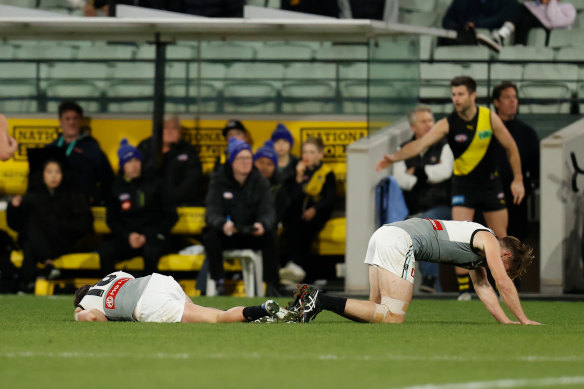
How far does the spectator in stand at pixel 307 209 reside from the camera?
1562 centimetres

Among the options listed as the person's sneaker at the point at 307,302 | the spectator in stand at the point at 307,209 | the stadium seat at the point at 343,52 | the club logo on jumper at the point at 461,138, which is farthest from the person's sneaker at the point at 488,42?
the person's sneaker at the point at 307,302

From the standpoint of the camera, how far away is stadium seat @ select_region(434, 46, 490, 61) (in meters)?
18.7

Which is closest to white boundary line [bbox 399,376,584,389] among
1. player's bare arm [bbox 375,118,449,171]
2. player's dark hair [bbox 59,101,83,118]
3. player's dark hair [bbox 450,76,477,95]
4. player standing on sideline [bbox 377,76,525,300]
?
player's bare arm [bbox 375,118,449,171]

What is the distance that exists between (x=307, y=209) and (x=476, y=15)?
16.4 ft

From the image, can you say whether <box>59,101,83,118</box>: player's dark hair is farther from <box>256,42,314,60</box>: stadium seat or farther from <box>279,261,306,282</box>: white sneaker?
<box>279,261,306,282</box>: white sneaker

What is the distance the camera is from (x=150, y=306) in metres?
9.48

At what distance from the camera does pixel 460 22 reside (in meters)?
18.8

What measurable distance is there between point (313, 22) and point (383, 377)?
1013cm

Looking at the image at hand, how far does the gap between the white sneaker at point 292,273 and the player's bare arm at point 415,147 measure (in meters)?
2.53

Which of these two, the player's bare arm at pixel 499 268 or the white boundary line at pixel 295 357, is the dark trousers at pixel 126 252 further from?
the white boundary line at pixel 295 357

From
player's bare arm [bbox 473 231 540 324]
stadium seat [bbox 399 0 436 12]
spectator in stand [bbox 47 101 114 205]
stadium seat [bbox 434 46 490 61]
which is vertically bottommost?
player's bare arm [bbox 473 231 540 324]

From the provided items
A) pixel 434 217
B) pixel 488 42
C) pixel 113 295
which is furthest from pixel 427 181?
pixel 113 295

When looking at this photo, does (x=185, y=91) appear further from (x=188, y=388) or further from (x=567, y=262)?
(x=188, y=388)

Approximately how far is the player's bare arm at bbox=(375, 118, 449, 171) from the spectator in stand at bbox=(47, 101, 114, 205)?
4540 mm
